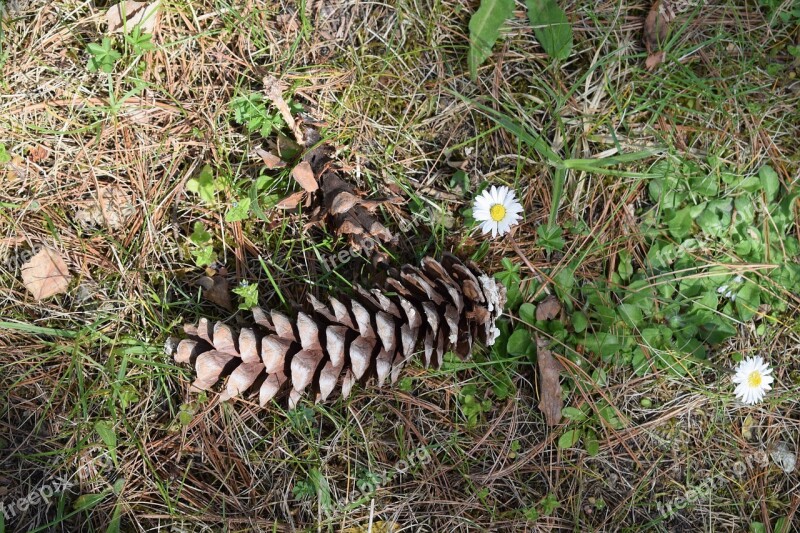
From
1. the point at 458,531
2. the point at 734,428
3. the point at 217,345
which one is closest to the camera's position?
the point at 217,345

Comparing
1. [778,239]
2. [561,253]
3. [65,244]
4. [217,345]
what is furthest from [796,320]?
[65,244]

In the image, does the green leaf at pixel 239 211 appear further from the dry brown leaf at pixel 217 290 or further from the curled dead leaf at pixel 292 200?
the dry brown leaf at pixel 217 290

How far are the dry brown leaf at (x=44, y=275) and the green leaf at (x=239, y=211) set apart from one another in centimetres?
67

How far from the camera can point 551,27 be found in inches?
92.7

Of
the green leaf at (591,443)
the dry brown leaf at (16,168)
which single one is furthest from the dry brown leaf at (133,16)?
the green leaf at (591,443)

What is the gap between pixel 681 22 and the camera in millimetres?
2430

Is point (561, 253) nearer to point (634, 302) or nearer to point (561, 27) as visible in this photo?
point (634, 302)

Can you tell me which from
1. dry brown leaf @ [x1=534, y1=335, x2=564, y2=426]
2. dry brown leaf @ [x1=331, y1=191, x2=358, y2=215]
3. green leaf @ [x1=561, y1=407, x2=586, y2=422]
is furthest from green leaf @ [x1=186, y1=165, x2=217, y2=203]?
green leaf @ [x1=561, y1=407, x2=586, y2=422]

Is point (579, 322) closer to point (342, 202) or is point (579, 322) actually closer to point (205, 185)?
point (342, 202)

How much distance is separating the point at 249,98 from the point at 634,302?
1.71 metres

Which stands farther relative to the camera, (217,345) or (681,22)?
(681,22)

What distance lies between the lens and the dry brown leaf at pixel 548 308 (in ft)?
7.66

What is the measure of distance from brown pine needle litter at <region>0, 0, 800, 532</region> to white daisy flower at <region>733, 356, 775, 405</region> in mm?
76

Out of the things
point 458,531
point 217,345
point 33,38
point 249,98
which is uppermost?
point 33,38
